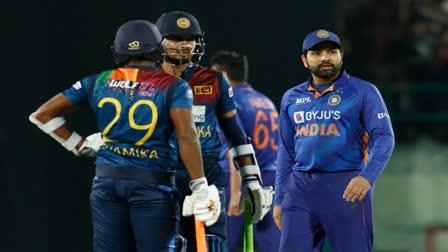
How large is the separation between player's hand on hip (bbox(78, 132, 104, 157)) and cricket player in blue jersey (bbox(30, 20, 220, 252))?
0.15 m

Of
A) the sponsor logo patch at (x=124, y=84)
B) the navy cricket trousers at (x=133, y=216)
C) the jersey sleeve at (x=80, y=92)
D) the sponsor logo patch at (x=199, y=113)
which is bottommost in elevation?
the navy cricket trousers at (x=133, y=216)

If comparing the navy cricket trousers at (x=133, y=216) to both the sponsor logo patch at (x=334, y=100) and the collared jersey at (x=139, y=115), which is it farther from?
the sponsor logo patch at (x=334, y=100)

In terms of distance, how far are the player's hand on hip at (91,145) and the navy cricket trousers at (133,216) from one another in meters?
0.28

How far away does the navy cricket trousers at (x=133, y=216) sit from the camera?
4148mm

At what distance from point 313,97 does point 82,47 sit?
3.65 meters

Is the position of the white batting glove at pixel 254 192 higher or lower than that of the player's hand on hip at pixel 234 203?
higher

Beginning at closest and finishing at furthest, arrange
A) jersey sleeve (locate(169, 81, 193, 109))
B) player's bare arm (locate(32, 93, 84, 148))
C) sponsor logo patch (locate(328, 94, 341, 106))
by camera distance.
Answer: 1. jersey sleeve (locate(169, 81, 193, 109))
2. player's bare arm (locate(32, 93, 84, 148))
3. sponsor logo patch (locate(328, 94, 341, 106))

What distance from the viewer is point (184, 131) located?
4137 millimetres

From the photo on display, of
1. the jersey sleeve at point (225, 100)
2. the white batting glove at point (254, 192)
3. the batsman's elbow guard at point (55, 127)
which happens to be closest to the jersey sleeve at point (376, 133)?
the white batting glove at point (254, 192)

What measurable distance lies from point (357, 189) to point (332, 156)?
0.30 metres

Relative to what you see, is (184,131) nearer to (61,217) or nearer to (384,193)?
(61,217)

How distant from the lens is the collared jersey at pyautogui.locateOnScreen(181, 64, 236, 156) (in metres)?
5.18

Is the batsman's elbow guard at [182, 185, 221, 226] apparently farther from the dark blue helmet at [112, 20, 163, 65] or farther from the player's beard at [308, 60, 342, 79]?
the player's beard at [308, 60, 342, 79]

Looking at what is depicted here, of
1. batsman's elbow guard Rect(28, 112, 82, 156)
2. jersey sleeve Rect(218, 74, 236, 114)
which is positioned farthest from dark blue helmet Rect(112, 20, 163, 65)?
jersey sleeve Rect(218, 74, 236, 114)
